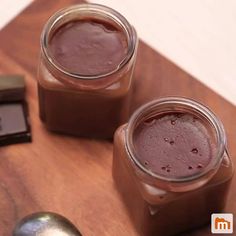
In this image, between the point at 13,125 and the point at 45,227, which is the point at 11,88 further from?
the point at 45,227

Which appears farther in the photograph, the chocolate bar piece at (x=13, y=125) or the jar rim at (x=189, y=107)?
the chocolate bar piece at (x=13, y=125)

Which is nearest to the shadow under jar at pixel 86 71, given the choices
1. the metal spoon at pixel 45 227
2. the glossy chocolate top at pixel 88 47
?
the glossy chocolate top at pixel 88 47

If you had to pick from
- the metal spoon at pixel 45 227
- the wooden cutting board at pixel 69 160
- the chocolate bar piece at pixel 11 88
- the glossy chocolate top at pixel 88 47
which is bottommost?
the metal spoon at pixel 45 227

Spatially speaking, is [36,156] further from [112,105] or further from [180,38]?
[180,38]

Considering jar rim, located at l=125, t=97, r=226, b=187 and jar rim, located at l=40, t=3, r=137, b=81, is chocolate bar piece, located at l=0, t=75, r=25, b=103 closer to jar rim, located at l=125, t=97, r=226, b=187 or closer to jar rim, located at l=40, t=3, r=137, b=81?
jar rim, located at l=40, t=3, r=137, b=81

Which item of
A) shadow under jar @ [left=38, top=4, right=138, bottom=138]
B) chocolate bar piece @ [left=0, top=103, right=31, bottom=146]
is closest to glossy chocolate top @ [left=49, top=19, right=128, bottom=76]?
shadow under jar @ [left=38, top=4, right=138, bottom=138]

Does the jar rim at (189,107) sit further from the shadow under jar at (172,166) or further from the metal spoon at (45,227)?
the metal spoon at (45,227)

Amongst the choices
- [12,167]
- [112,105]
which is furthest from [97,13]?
[12,167]
